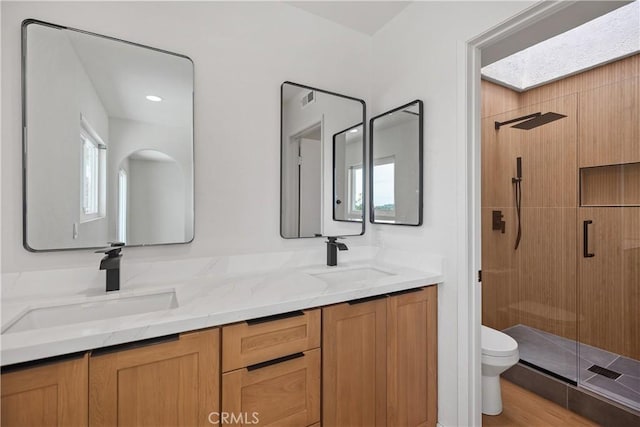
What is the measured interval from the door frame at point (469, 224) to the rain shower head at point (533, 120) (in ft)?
4.50

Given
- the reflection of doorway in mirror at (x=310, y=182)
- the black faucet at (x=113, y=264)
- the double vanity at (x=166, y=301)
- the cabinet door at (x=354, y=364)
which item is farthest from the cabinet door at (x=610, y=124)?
the black faucet at (x=113, y=264)

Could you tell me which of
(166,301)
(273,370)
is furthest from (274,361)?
(166,301)

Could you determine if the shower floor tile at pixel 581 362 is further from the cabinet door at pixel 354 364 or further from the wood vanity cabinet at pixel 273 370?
the wood vanity cabinet at pixel 273 370

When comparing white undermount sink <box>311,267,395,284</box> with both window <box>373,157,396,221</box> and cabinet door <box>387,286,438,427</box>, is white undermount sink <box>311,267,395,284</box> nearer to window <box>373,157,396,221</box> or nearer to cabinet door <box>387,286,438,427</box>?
cabinet door <box>387,286,438,427</box>

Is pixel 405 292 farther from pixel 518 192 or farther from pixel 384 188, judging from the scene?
pixel 518 192

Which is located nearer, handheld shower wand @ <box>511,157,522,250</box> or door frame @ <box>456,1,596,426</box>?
door frame @ <box>456,1,596,426</box>

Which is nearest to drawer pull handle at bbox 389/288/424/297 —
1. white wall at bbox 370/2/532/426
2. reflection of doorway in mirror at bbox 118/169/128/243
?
white wall at bbox 370/2/532/426

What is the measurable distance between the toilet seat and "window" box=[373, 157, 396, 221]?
0.95 meters

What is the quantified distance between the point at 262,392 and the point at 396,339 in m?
0.68

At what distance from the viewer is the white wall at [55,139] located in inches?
49.5

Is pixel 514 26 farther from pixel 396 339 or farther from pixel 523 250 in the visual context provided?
pixel 523 250

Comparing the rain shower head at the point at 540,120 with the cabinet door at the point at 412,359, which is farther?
the rain shower head at the point at 540,120

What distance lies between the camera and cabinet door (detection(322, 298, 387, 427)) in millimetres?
1285

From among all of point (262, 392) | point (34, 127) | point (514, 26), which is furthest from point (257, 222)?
point (514, 26)
